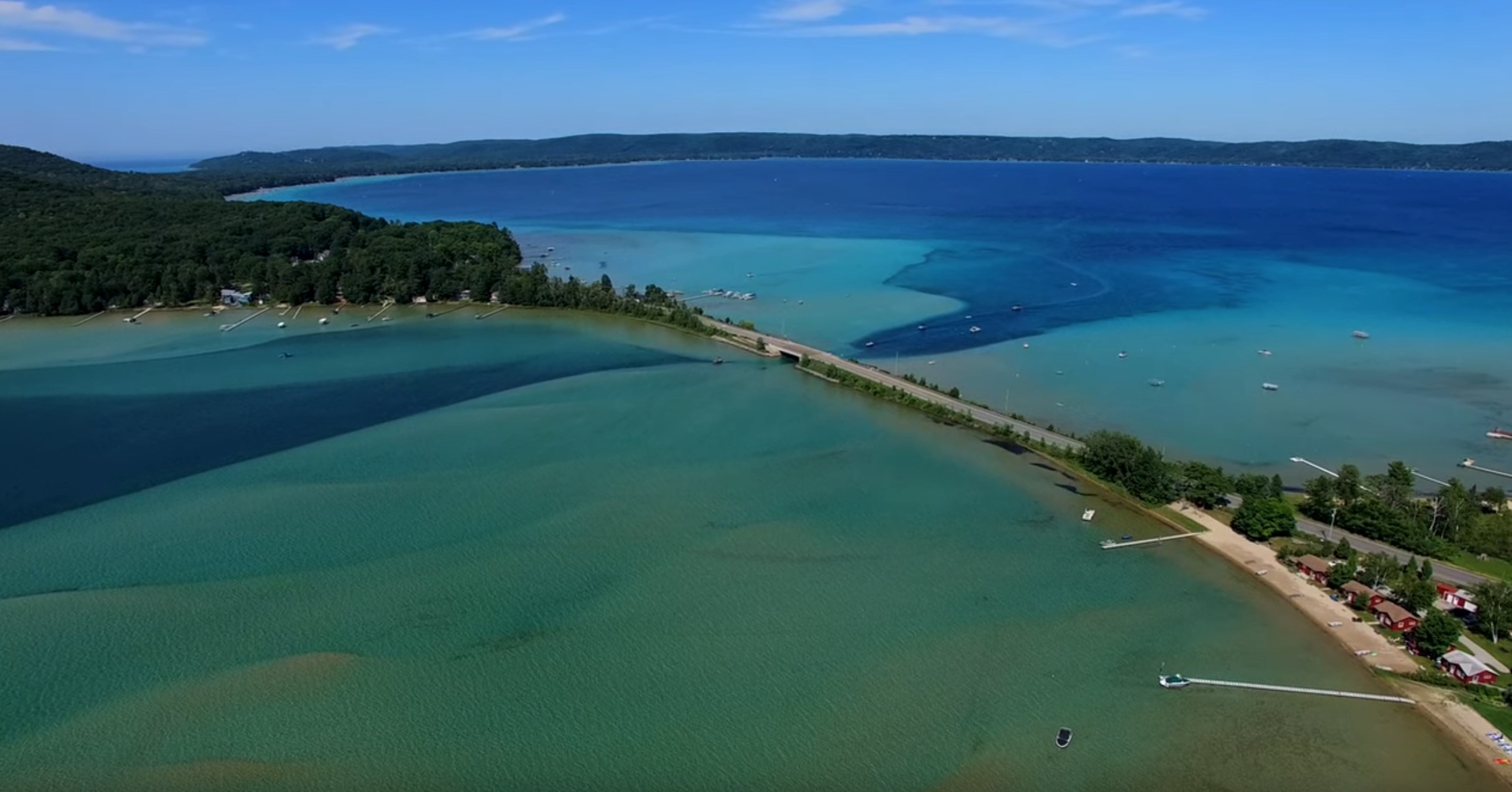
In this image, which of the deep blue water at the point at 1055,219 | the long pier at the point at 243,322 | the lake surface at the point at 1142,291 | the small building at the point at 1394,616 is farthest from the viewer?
the deep blue water at the point at 1055,219

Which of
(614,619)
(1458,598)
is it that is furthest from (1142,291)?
(614,619)

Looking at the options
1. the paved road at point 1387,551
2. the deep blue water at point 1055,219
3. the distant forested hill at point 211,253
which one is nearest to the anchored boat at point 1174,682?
the paved road at point 1387,551

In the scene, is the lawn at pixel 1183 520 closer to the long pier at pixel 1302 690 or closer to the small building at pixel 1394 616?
the small building at pixel 1394 616

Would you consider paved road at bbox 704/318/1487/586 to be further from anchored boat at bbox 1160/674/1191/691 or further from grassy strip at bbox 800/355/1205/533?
anchored boat at bbox 1160/674/1191/691

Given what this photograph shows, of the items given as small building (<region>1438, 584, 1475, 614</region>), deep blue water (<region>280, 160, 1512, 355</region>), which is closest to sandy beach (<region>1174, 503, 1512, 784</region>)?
small building (<region>1438, 584, 1475, 614</region>)

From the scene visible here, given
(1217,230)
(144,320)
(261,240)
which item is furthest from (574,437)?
(1217,230)

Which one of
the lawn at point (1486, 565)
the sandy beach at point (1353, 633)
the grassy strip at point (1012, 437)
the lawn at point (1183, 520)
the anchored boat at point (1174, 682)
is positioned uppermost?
the grassy strip at point (1012, 437)

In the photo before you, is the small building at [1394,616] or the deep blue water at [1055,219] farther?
the deep blue water at [1055,219]
